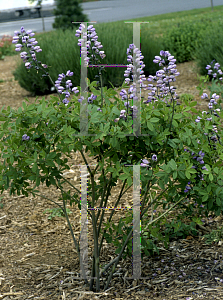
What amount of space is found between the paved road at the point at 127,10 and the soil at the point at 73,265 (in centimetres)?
1431

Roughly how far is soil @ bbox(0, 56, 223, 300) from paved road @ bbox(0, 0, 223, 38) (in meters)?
14.3

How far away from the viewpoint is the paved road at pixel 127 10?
17.0 meters

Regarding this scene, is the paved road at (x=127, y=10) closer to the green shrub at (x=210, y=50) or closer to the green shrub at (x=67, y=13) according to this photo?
the green shrub at (x=67, y=13)

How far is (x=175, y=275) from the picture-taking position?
246cm

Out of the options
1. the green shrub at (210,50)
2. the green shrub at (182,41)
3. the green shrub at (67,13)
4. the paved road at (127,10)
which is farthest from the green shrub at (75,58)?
the paved road at (127,10)

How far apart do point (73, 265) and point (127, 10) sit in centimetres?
1809

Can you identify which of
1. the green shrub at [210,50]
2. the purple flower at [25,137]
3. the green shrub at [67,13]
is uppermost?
the green shrub at [67,13]

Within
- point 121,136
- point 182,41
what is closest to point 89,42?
point 121,136

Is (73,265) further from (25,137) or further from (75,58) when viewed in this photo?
(75,58)

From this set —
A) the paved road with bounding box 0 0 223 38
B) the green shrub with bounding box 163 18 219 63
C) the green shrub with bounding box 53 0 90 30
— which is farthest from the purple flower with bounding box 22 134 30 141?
the paved road with bounding box 0 0 223 38

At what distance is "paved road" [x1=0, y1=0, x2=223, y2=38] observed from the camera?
17011 mm

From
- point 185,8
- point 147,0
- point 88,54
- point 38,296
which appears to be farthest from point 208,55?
point 147,0

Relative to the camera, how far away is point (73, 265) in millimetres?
2693

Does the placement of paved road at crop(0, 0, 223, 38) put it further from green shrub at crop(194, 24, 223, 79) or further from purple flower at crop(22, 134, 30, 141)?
purple flower at crop(22, 134, 30, 141)
